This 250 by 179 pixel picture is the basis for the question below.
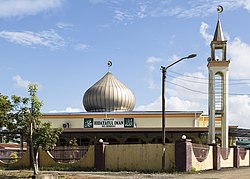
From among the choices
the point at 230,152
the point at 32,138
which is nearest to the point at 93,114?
the point at 230,152

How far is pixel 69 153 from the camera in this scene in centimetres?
3497

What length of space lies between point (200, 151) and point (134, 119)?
24.6 m

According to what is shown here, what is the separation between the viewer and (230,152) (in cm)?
4078

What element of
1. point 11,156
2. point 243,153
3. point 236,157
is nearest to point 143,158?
point 236,157

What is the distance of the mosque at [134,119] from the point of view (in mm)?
50344

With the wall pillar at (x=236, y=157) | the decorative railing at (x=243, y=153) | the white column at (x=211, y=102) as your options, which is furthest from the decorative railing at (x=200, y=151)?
the white column at (x=211, y=102)

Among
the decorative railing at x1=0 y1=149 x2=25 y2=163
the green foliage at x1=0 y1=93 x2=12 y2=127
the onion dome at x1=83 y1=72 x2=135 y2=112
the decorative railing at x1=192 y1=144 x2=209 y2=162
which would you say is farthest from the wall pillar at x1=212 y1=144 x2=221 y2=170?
the onion dome at x1=83 y1=72 x2=135 y2=112

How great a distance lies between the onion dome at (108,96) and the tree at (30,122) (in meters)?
32.9

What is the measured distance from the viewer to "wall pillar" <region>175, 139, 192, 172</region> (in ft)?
94.8

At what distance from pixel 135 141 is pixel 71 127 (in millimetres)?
7730

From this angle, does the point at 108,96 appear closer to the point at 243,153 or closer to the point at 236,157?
the point at 243,153

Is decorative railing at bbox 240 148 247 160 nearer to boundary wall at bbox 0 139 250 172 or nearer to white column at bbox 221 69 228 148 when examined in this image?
white column at bbox 221 69 228 148

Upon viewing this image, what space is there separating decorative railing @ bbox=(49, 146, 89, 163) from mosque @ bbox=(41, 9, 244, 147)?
57.2ft

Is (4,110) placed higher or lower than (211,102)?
lower
